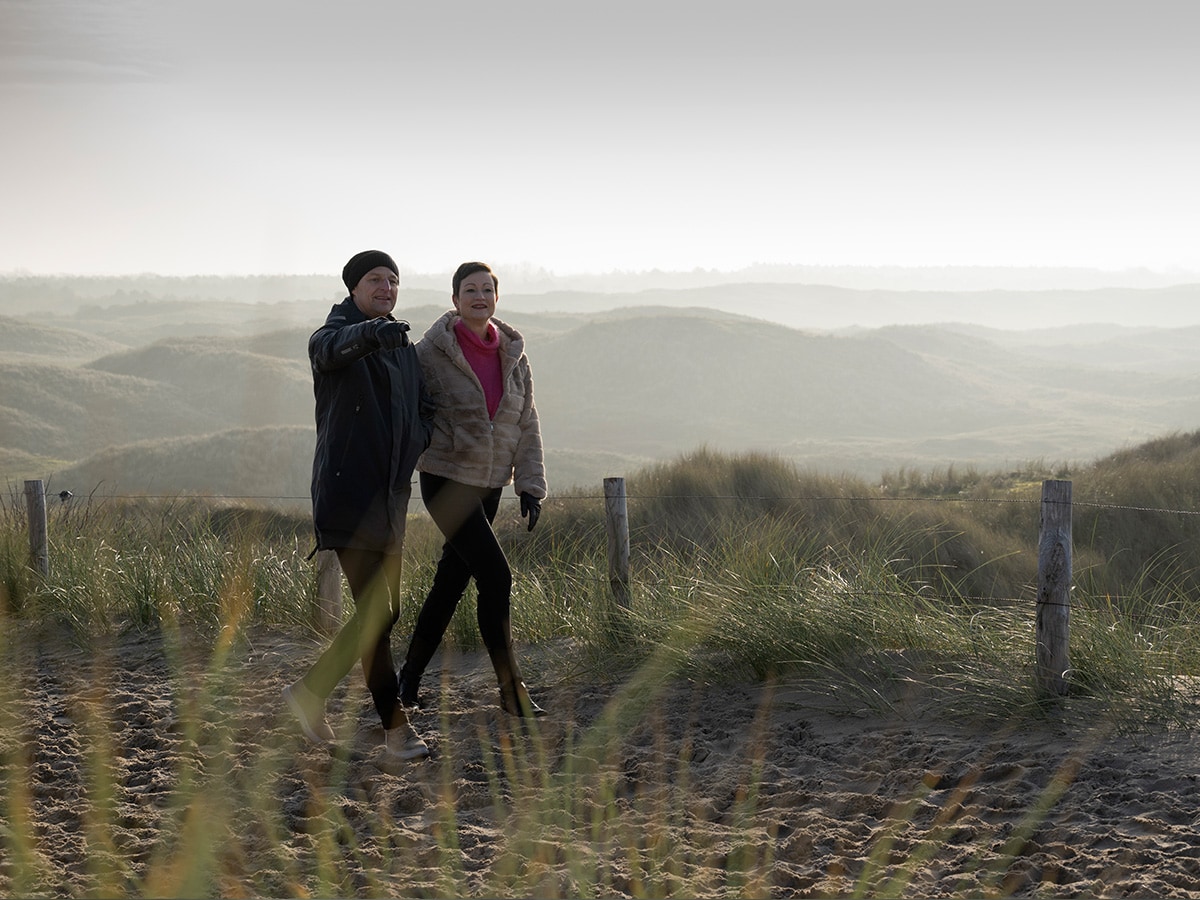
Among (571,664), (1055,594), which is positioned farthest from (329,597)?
(1055,594)

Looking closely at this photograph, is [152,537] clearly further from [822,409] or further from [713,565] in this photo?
[822,409]

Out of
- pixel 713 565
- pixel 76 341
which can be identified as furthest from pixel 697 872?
pixel 76 341

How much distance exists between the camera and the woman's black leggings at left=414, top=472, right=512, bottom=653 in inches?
189

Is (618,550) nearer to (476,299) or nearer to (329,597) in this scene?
(329,597)

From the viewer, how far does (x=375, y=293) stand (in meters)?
4.43

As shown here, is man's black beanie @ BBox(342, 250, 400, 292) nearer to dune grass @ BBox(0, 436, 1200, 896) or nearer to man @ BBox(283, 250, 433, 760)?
man @ BBox(283, 250, 433, 760)

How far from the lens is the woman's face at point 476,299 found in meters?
4.79

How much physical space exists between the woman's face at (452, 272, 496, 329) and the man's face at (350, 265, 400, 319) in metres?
0.37

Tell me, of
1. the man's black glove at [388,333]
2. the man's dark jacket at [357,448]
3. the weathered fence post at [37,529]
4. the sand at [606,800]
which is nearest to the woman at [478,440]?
the man's dark jacket at [357,448]

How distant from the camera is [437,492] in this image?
15.9ft

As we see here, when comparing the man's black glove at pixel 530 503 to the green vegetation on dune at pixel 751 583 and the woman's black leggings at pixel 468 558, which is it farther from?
the green vegetation on dune at pixel 751 583

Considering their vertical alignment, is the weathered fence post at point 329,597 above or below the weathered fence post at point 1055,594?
below

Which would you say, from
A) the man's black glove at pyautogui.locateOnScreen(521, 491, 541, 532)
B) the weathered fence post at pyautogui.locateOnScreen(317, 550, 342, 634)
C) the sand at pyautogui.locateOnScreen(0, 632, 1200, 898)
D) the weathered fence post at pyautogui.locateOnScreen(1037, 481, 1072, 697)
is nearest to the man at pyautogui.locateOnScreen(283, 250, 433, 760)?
the sand at pyautogui.locateOnScreen(0, 632, 1200, 898)

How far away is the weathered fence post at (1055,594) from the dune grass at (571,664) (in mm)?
82
